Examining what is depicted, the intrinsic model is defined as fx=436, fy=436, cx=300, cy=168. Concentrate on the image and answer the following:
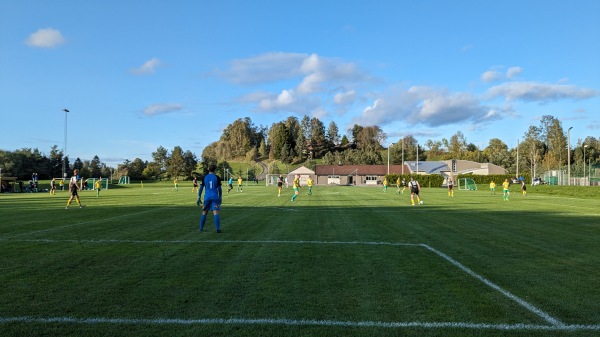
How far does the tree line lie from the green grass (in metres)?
57.3

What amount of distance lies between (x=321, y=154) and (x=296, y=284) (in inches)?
6875

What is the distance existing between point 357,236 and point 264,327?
759cm

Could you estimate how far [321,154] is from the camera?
181m

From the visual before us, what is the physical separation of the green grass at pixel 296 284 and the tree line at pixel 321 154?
188 feet

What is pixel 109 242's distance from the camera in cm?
1067

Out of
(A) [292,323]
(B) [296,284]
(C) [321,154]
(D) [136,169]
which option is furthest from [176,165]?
(A) [292,323]

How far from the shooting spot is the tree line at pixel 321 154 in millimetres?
100938

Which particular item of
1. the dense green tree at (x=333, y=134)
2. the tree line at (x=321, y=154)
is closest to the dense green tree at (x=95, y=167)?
the tree line at (x=321, y=154)

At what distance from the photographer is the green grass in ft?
16.1

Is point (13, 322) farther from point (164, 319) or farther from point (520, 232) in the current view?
point (520, 232)

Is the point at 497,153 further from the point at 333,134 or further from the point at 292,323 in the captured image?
the point at 292,323

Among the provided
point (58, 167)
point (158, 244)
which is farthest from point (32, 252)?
point (58, 167)

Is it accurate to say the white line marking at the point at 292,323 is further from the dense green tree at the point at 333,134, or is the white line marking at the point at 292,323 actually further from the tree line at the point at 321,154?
the dense green tree at the point at 333,134

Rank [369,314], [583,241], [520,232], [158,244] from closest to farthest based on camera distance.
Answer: [369,314]
[158,244]
[583,241]
[520,232]
